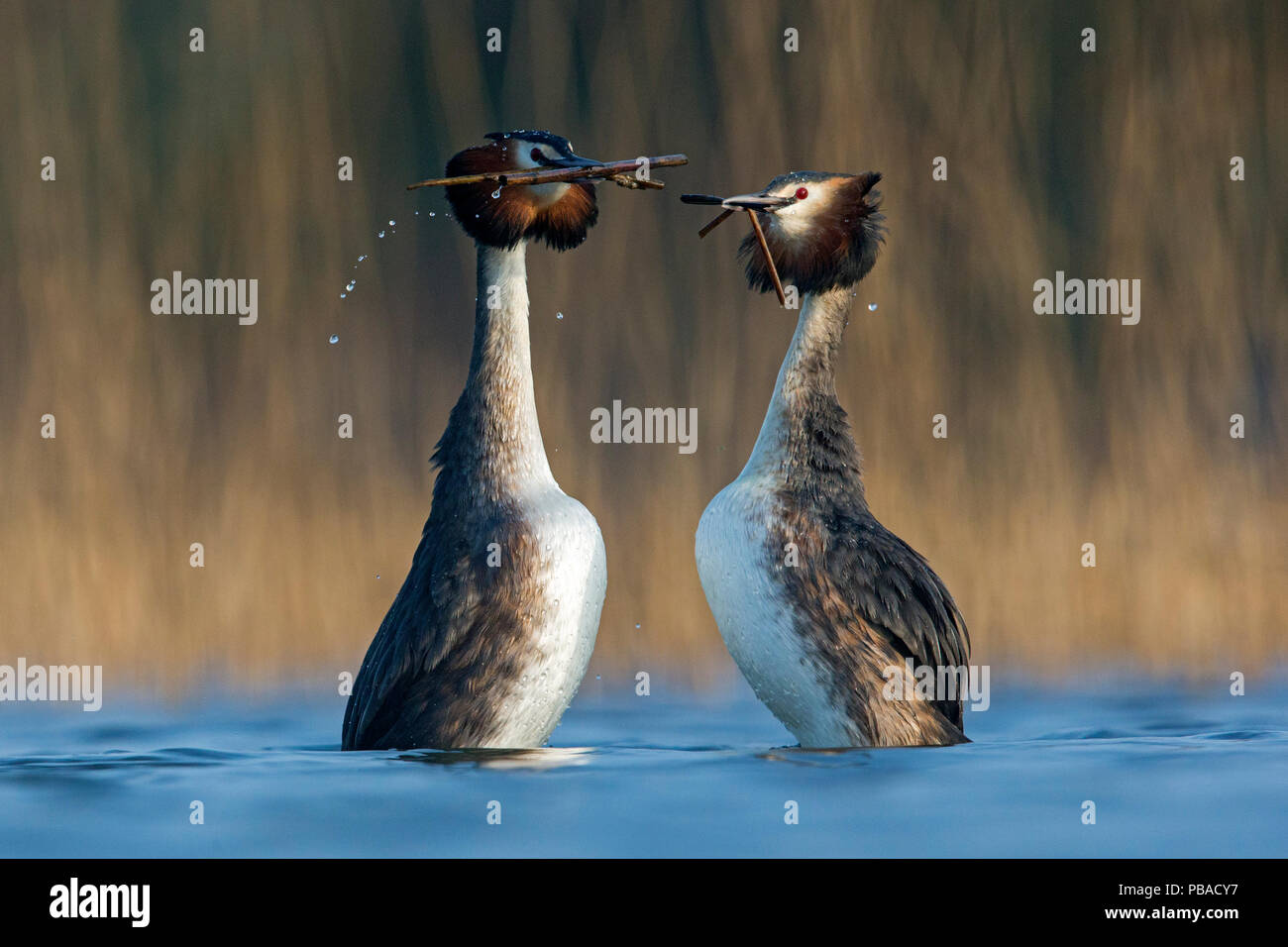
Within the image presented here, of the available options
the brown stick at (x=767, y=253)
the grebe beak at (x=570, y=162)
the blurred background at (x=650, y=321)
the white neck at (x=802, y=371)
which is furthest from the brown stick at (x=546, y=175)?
the blurred background at (x=650, y=321)

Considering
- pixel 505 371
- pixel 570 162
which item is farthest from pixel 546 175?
pixel 505 371

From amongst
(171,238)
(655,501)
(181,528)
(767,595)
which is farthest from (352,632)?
(767,595)

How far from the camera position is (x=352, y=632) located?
9469 millimetres

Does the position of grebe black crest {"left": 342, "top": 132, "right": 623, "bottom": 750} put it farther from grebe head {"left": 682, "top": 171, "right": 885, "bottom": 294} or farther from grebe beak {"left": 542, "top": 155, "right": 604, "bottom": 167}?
grebe head {"left": 682, "top": 171, "right": 885, "bottom": 294}

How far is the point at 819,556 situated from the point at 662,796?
1300 mm

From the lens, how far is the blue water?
5.73 m

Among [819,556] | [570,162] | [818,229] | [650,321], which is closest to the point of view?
[819,556]

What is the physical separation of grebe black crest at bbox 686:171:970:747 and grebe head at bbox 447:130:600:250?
1.83 feet

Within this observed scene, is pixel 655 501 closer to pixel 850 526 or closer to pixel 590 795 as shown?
pixel 850 526

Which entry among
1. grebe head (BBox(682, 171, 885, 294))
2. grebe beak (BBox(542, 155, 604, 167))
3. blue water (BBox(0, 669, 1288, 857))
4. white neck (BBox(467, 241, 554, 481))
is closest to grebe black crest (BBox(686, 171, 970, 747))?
grebe head (BBox(682, 171, 885, 294))

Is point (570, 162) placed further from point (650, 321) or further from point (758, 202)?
point (650, 321)

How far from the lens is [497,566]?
7.00 metres

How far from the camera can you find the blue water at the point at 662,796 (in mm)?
5727

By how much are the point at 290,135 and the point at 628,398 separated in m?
2.30
